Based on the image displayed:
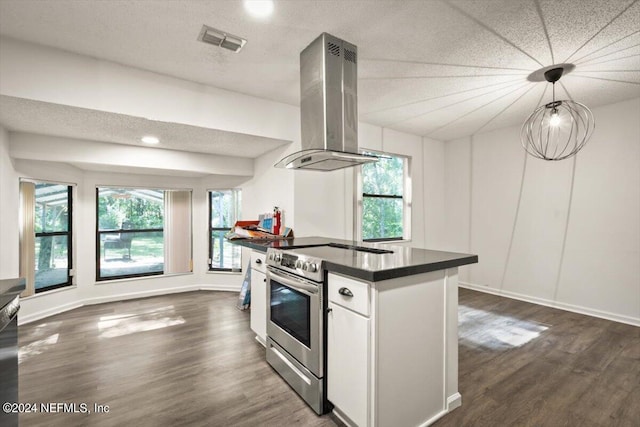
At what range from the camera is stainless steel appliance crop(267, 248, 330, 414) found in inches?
76.4

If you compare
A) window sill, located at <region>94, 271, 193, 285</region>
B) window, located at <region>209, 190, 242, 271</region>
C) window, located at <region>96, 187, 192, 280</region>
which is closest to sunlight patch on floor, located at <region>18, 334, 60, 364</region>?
window sill, located at <region>94, 271, 193, 285</region>

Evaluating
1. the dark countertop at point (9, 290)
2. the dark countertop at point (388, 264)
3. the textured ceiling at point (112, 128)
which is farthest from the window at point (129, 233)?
the dark countertop at point (388, 264)

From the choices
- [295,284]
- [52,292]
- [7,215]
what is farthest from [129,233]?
[295,284]

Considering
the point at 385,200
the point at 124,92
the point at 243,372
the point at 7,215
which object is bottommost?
the point at 243,372

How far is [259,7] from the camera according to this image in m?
1.93

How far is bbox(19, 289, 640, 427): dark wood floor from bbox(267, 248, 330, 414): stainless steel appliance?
5.1 inches

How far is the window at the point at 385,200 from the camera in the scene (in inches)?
176

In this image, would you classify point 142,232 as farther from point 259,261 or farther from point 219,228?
point 259,261

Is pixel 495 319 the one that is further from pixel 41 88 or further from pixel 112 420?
pixel 41 88

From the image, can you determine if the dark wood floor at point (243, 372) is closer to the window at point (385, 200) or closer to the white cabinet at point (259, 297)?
the white cabinet at point (259, 297)

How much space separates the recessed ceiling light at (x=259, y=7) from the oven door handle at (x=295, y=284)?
186cm

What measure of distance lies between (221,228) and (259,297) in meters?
2.53

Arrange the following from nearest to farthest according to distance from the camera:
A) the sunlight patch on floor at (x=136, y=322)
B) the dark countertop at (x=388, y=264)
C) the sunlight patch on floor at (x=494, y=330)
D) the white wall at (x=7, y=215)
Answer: the dark countertop at (x=388, y=264)
the sunlight patch on floor at (x=494, y=330)
the white wall at (x=7, y=215)
the sunlight patch on floor at (x=136, y=322)

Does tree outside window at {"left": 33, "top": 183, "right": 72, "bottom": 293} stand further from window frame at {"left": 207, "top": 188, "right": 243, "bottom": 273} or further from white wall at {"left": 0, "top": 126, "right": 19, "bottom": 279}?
window frame at {"left": 207, "top": 188, "right": 243, "bottom": 273}
